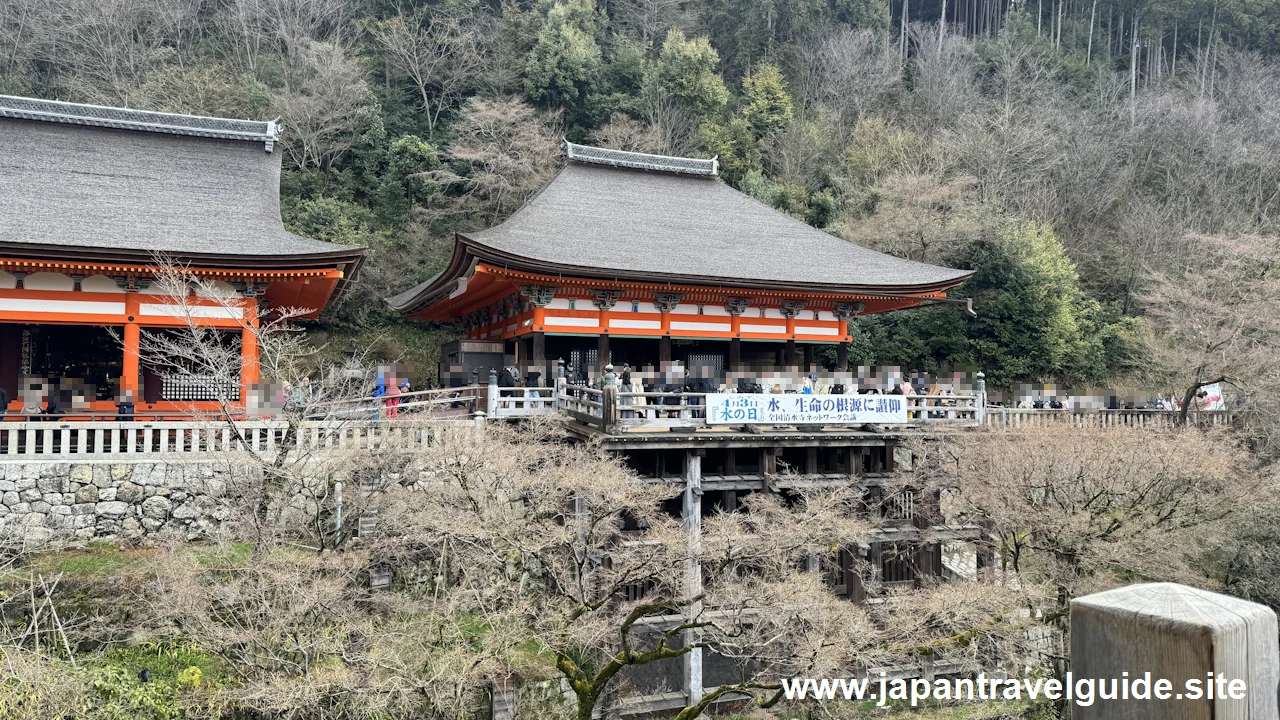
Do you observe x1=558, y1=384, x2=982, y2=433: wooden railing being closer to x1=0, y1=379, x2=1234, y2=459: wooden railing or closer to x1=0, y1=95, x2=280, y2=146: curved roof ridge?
x1=0, y1=379, x2=1234, y2=459: wooden railing

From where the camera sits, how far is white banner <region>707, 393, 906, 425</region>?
11.8 metres

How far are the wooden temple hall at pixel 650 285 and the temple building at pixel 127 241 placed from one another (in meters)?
3.59

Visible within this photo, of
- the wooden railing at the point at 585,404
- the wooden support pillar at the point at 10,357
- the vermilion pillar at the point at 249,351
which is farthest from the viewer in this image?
the wooden support pillar at the point at 10,357

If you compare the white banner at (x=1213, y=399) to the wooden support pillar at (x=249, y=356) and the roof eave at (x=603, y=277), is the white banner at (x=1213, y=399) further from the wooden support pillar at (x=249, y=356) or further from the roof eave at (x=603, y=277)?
the wooden support pillar at (x=249, y=356)

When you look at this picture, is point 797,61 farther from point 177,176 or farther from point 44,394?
point 44,394

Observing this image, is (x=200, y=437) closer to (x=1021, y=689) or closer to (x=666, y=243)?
(x=666, y=243)

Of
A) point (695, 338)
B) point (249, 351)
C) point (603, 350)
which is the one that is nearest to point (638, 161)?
point (695, 338)

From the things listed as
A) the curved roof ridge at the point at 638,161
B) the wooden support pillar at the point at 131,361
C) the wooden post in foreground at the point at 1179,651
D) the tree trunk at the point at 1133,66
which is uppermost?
the tree trunk at the point at 1133,66

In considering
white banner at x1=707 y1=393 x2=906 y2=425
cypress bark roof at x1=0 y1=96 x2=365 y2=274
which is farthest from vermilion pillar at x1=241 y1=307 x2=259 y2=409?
white banner at x1=707 y1=393 x2=906 y2=425

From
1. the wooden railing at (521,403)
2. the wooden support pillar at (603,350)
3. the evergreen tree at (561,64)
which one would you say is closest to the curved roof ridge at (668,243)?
the wooden support pillar at (603,350)

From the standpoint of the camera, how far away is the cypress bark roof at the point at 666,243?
1523cm

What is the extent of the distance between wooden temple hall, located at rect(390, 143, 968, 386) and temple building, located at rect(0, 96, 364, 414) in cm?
359

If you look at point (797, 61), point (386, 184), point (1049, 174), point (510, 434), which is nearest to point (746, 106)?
point (797, 61)

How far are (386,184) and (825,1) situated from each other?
24.6m
